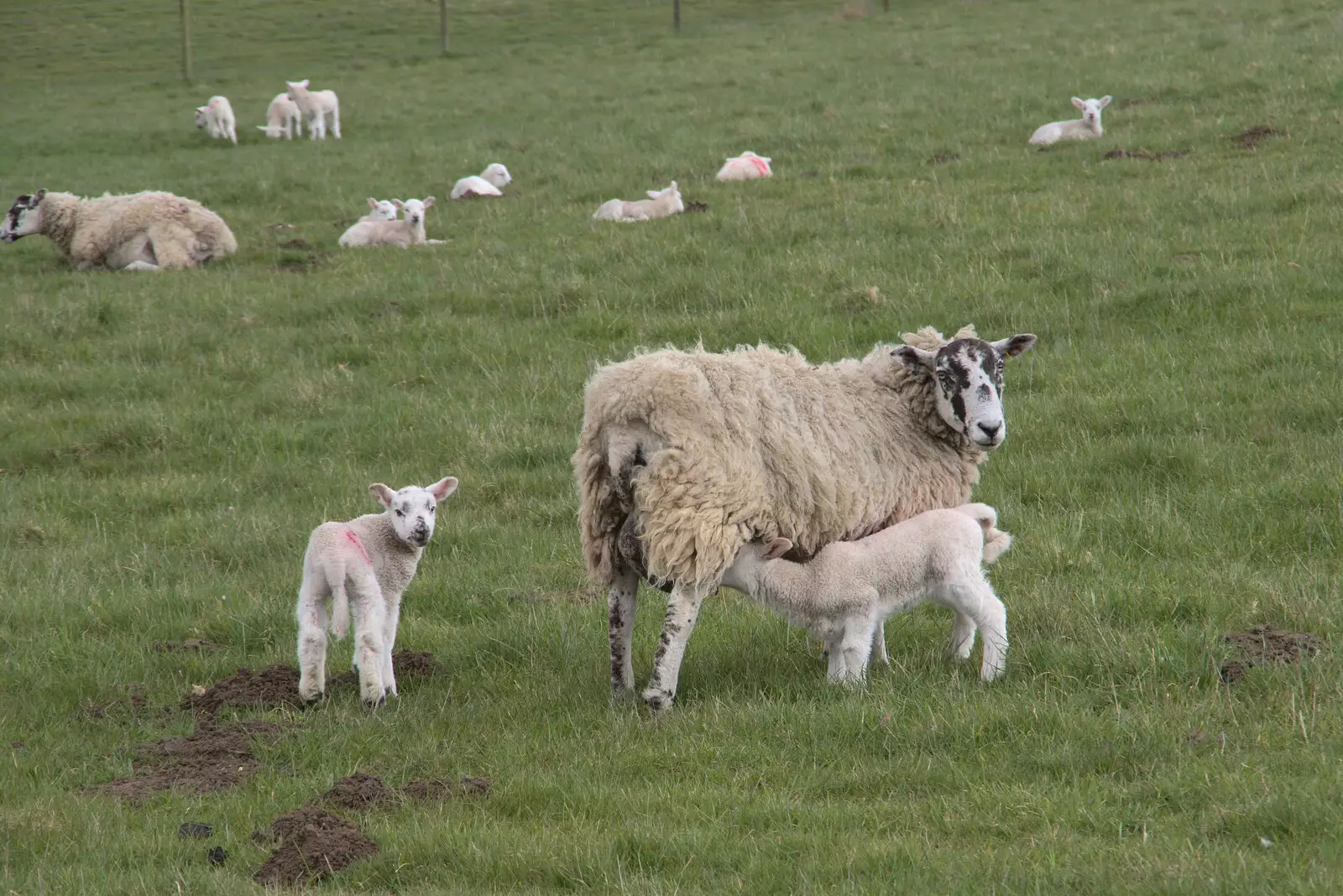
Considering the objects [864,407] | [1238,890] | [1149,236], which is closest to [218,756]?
[864,407]

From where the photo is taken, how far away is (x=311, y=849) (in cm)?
521

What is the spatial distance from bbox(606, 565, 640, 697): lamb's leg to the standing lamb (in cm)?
2215

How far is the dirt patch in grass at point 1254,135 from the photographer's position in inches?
655

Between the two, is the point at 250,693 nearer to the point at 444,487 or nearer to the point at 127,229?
the point at 444,487

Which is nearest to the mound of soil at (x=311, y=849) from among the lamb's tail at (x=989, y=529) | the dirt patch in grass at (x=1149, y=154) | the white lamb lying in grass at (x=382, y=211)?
the lamb's tail at (x=989, y=529)

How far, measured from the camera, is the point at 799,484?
684 centimetres

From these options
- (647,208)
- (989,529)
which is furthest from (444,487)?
(647,208)

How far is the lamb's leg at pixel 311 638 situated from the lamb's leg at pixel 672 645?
5.21 feet

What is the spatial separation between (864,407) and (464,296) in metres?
7.54

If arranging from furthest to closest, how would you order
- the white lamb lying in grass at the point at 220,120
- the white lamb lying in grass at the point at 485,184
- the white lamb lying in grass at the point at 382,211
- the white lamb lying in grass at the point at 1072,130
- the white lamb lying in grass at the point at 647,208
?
the white lamb lying in grass at the point at 220,120 < the white lamb lying in grass at the point at 485,184 < the white lamb lying in grass at the point at 1072,130 < the white lamb lying in grass at the point at 382,211 < the white lamb lying in grass at the point at 647,208

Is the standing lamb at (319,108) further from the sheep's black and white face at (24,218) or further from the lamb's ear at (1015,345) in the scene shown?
the lamb's ear at (1015,345)

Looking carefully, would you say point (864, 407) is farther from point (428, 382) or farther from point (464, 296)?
point (464, 296)

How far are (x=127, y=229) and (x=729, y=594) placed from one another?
1202cm

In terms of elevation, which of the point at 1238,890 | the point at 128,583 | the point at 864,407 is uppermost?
the point at 864,407
